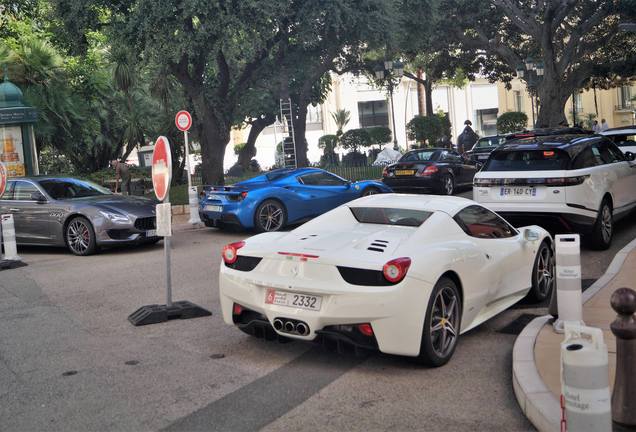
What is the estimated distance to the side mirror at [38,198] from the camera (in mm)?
13203

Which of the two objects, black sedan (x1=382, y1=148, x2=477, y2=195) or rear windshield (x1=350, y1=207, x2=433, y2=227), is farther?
black sedan (x1=382, y1=148, x2=477, y2=195)

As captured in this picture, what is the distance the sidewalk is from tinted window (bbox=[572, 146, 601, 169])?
9.50 feet

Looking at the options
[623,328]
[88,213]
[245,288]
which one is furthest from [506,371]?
[88,213]

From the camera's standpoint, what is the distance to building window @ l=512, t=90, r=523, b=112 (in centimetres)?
6969

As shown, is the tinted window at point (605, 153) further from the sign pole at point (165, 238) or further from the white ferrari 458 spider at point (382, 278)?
the sign pole at point (165, 238)

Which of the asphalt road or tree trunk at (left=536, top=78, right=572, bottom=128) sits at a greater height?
tree trunk at (left=536, top=78, right=572, bottom=128)

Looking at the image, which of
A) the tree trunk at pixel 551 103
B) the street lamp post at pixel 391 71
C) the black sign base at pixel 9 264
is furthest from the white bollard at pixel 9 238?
the tree trunk at pixel 551 103

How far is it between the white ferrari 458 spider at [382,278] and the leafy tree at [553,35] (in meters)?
21.1

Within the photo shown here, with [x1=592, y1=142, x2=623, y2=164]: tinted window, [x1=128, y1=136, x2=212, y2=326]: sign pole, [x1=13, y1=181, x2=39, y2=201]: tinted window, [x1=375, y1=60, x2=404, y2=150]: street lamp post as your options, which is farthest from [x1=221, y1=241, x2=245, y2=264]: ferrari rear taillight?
[x1=375, y1=60, x2=404, y2=150]: street lamp post

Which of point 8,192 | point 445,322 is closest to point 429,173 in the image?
point 8,192

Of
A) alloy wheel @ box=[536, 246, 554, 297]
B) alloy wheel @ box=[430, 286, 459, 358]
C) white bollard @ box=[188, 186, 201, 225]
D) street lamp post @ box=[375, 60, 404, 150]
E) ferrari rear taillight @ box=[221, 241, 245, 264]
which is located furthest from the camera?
street lamp post @ box=[375, 60, 404, 150]

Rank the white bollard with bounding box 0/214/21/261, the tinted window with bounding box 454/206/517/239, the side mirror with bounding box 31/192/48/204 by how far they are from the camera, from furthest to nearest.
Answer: the side mirror with bounding box 31/192/48/204
the white bollard with bounding box 0/214/21/261
the tinted window with bounding box 454/206/517/239

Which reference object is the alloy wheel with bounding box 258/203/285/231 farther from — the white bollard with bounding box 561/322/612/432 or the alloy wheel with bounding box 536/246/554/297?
the white bollard with bounding box 561/322/612/432

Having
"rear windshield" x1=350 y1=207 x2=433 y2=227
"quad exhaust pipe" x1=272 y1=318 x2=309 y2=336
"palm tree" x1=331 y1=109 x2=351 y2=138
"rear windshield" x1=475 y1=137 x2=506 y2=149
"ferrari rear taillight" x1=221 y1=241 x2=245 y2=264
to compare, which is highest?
"palm tree" x1=331 y1=109 x2=351 y2=138
